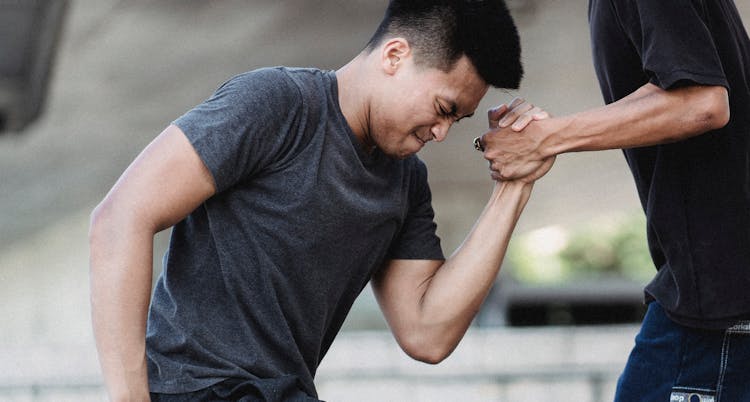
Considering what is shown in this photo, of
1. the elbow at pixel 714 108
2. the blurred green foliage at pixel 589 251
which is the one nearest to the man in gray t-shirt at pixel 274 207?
the elbow at pixel 714 108

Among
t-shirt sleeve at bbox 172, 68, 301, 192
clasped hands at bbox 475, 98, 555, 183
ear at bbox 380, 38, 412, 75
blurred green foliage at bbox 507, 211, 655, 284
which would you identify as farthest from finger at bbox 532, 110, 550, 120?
blurred green foliage at bbox 507, 211, 655, 284

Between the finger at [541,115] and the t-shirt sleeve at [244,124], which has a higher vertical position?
the t-shirt sleeve at [244,124]

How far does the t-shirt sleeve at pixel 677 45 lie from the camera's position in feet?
6.54

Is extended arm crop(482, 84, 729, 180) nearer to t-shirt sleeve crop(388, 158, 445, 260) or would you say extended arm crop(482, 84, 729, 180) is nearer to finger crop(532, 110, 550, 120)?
finger crop(532, 110, 550, 120)

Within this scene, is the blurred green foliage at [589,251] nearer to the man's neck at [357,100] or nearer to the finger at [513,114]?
the finger at [513,114]

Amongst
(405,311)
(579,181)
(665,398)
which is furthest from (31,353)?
(579,181)

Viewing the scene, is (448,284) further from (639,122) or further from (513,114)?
(639,122)

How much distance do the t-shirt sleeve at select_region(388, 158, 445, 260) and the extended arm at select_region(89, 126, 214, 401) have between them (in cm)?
64

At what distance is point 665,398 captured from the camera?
2186 millimetres

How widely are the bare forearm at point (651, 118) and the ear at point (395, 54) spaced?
15.4 inches

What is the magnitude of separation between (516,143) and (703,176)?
44cm

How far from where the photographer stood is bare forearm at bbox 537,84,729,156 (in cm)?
202

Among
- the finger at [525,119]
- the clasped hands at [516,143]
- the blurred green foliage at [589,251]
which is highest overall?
the finger at [525,119]

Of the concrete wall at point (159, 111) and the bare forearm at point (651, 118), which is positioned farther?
the concrete wall at point (159, 111)
